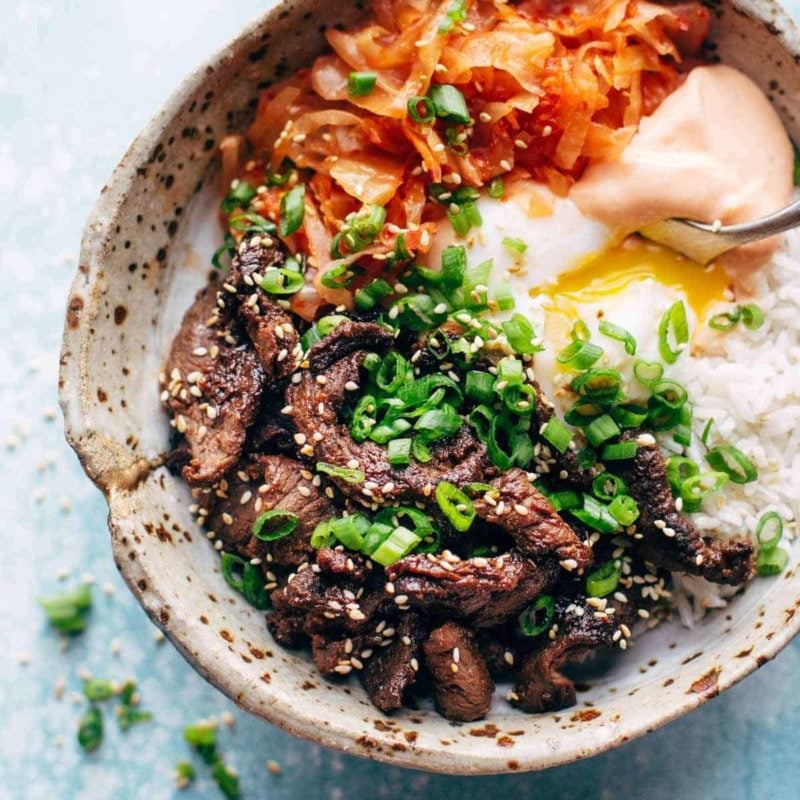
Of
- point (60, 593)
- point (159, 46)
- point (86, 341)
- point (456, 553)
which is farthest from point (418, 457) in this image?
point (159, 46)

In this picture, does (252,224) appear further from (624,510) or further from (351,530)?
(624,510)

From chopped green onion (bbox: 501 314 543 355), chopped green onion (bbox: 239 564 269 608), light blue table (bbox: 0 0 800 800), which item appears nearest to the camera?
Result: chopped green onion (bbox: 501 314 543 355)

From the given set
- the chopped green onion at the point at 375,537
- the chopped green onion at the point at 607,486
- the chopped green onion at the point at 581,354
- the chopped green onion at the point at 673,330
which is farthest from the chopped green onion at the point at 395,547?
the chopped green onion at the point at 673,330

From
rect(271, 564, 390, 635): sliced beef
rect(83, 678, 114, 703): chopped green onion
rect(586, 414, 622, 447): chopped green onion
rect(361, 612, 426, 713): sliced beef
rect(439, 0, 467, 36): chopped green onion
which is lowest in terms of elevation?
rect(83, 678, 114, 703): chopped green onion

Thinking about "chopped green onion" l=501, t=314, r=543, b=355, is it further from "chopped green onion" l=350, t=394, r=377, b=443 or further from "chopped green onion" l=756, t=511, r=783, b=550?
"chopped green onion" l=756, t=511, r=783, b=550

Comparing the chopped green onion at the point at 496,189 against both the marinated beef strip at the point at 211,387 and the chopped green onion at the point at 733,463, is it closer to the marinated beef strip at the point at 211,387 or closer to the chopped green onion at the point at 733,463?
the marinated beef strip at the point at 211,387

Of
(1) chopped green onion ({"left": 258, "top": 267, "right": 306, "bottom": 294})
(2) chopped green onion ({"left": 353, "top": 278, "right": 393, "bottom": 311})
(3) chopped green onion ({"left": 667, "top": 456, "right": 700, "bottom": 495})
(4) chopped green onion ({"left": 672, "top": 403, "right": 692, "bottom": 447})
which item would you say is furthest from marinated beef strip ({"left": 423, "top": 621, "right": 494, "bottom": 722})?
(1) chopped green onion ({"left": 258, "top": 267, "right": 306, "bottom": 294})

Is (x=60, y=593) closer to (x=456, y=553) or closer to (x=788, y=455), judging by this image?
(x=456, y=553)
